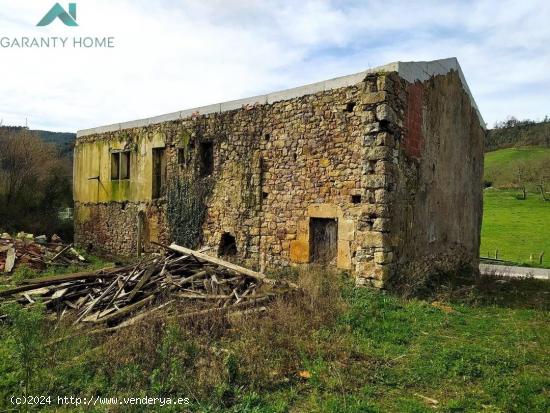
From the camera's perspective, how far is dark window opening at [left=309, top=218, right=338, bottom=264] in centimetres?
867

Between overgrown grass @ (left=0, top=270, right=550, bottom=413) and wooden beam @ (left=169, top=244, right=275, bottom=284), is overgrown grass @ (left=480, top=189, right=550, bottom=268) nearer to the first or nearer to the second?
overgrown grass @ (left=0, top=270, right=550, bottom=413)

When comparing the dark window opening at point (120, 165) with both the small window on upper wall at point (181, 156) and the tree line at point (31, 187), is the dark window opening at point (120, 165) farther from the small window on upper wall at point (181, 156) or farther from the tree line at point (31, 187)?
the tree line at point (31, 187)

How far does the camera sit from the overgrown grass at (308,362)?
4.06 metres

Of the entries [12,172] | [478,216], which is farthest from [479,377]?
[12,172]

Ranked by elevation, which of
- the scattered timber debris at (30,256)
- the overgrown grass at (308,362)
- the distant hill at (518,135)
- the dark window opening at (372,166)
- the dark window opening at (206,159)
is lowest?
the overgrown grass at (308,362)

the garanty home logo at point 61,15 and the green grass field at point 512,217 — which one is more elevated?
the garanty home logo at point 61,15

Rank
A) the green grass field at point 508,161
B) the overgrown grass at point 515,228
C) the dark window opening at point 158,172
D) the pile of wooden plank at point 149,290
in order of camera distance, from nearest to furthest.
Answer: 1. the pile of wooden plank at point 149,290
2. the dark window opening at point 158,172
3. the overgrown grass at point 515,228
4. the green grass field at point 508,161

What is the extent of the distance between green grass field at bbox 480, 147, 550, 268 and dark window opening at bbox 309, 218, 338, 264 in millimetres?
19193

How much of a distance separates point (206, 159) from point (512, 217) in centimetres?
3274

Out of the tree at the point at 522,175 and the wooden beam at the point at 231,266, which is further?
the tree at the point at 522,175

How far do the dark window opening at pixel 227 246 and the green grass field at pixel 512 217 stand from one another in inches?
764

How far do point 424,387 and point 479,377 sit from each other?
72cm

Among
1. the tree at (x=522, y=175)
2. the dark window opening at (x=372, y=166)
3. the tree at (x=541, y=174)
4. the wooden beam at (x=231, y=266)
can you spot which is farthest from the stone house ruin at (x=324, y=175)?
the tree at (x=522, y=175)

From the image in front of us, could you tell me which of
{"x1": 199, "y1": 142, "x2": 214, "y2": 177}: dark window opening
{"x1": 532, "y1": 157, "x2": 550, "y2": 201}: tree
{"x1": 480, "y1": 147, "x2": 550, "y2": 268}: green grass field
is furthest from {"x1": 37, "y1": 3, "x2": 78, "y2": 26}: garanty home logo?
{"x1": 532, "y1": 157, "x2": 550, "y2": 201}: tree
